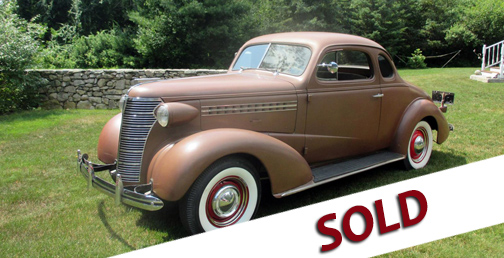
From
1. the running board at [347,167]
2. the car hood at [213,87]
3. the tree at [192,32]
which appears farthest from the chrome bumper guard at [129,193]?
the tree at [192,32]

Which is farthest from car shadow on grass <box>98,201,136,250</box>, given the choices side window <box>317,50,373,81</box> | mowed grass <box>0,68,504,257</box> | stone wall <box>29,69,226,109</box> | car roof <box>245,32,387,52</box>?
stone wall <box>29,69,226,109</box>

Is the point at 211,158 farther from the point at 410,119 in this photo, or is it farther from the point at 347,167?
the point at 410,119

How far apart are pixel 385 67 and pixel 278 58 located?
1535 millimetres

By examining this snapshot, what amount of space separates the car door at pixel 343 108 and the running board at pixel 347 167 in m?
0.11

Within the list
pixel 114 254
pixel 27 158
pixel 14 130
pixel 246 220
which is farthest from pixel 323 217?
pixel 14 130

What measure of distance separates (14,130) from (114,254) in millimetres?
5641

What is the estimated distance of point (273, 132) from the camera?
12.3ft

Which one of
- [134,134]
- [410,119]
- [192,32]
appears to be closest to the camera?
[134,134]

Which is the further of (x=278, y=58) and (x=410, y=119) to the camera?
(x=410, y=119)

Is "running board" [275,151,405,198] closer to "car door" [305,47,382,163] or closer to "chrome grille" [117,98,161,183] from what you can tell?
"car door" [305,47,382,163]

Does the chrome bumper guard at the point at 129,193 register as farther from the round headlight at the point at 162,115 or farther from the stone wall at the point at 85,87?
the stone wall at the point at 85,87

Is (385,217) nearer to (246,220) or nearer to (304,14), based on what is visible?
(246,220)

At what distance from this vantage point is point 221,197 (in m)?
3.15

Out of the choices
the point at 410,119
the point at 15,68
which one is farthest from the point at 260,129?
the point at 15,68
